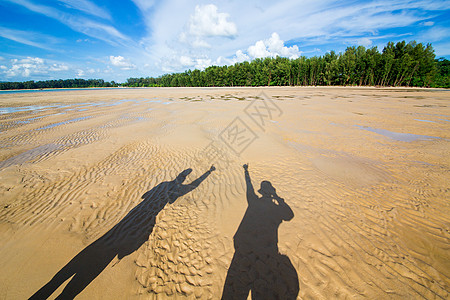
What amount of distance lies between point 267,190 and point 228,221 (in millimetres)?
1896

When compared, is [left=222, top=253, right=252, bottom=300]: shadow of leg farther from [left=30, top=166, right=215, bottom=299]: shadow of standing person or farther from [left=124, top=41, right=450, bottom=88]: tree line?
[left=124, top=41, right=450, bottom=88]: tree line

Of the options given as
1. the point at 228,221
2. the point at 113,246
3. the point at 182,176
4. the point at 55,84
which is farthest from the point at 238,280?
the point at 55,84

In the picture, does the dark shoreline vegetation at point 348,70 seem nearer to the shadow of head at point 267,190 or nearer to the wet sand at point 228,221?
the wet sand at point 228,221

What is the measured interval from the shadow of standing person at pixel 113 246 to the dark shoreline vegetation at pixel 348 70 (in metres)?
82.4

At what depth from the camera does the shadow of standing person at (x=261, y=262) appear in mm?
2779

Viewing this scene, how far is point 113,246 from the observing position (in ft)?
12.1

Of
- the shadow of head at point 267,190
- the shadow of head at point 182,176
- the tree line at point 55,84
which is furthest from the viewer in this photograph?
the tree line at point 55,84

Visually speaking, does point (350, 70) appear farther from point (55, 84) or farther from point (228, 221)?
point (55, 84)

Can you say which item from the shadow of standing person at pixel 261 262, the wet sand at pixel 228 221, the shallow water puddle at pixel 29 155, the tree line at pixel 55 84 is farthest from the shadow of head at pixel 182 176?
the tree line at pixel 55 84

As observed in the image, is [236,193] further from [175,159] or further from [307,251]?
[175,159]

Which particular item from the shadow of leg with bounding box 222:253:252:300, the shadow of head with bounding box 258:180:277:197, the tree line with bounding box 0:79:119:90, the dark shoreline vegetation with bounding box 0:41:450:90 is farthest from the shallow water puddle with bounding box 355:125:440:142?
the tree line with bounding box 0:79:119:90

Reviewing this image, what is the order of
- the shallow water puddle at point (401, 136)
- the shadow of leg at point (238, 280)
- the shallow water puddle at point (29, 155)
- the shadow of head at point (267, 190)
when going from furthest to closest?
1. the shallow water puddle at point (401, 136)
2. the shallow water puddle at point (29, 155)
3. the shadow of head at point (267, 190)
4. the shadow of leg at point (238, 280)

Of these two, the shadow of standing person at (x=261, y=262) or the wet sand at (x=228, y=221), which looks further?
the wet sand at (x=228, y=221)

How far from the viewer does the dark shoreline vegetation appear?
53000mm
